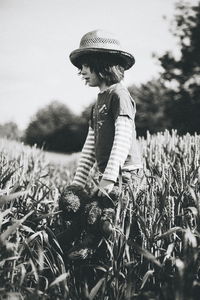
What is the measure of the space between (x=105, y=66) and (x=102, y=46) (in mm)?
126

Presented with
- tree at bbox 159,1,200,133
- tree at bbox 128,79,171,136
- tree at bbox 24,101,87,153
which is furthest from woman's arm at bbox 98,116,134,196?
tree at bbox 24,101,87,153

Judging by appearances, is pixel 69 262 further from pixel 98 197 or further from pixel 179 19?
pixel 179 19

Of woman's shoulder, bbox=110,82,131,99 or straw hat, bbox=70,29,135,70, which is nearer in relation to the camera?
woman's shoulder, bbox=110,82,131,99

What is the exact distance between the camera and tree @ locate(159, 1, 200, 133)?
49.2 ft

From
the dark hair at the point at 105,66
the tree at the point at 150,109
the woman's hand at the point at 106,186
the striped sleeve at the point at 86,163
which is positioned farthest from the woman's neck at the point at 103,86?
the tree at the point at 150,109

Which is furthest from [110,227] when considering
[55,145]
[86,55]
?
[55,145]

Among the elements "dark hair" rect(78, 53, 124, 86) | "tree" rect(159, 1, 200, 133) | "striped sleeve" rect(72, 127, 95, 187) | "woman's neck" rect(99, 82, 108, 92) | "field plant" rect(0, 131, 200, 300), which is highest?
"tree" rect(159, 1, 200, 133)

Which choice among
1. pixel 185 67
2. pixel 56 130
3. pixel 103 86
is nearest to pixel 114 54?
pixel 103 86

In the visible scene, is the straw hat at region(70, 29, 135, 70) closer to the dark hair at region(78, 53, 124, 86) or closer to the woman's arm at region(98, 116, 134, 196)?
the dark hair at region(78, 53, 124, 86)

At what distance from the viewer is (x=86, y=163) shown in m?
2.43

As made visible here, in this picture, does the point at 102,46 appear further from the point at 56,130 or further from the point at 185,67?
the point at 56,130

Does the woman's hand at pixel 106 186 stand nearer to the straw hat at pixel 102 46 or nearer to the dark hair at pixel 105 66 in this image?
the dark hair at pixel 105 66

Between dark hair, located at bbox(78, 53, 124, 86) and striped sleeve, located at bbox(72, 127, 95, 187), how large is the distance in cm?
42

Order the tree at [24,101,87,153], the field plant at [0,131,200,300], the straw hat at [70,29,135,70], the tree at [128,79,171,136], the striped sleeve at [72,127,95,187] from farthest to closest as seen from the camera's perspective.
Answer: the tree at [24,101,87,153]
the tree at [128,79,171,136]
the striped sleeve at [72,127,95,187]
the straw hat at [70,29,135,70]
the field plant at [0,131,200,300]
